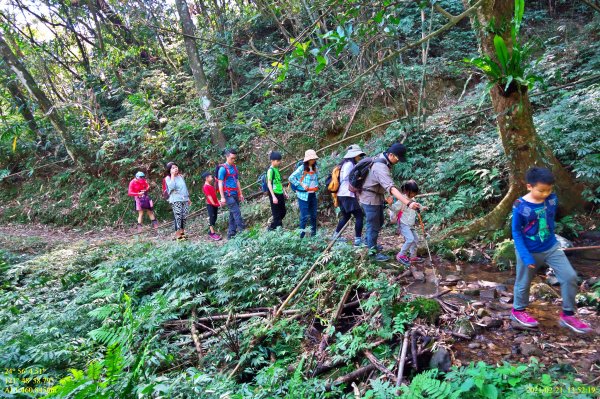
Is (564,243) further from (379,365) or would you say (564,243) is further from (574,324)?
(379,365)

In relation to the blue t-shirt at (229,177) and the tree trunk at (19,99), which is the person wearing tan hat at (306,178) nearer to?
the blue t-shirt at (229,177)

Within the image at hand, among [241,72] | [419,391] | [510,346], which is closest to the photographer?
[419,391]

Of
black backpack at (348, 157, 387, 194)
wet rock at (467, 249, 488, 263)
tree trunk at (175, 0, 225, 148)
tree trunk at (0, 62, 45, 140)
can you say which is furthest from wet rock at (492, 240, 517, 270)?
tree trunk at (0, 62, 45, 140)

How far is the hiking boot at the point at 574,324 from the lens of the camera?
3.58 metres

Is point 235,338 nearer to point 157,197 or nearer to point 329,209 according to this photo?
point 329,209

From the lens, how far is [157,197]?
48.0 feet

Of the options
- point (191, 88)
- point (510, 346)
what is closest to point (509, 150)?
point (510, 346)

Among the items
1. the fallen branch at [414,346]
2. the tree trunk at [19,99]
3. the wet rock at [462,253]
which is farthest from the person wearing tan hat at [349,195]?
the tree trunk at [19,99]

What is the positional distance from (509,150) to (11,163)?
71.6 feet

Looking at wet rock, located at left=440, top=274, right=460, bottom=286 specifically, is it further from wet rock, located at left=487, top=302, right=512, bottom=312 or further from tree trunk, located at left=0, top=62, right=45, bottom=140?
tree trunk, located at left=0, top=62, right=45, bottom=140

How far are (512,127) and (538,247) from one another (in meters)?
2.67

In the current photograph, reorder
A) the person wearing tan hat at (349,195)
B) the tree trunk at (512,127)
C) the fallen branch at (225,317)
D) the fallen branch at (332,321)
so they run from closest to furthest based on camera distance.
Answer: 1. the fallen branch at (332,321)
2. the fallen branch at (225,317)
3. the tree trunk at (512,127)
4. the person wearing tan hat at (349,195)

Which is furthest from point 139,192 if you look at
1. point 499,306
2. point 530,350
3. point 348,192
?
point 530,350

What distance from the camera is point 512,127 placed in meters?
5.76
